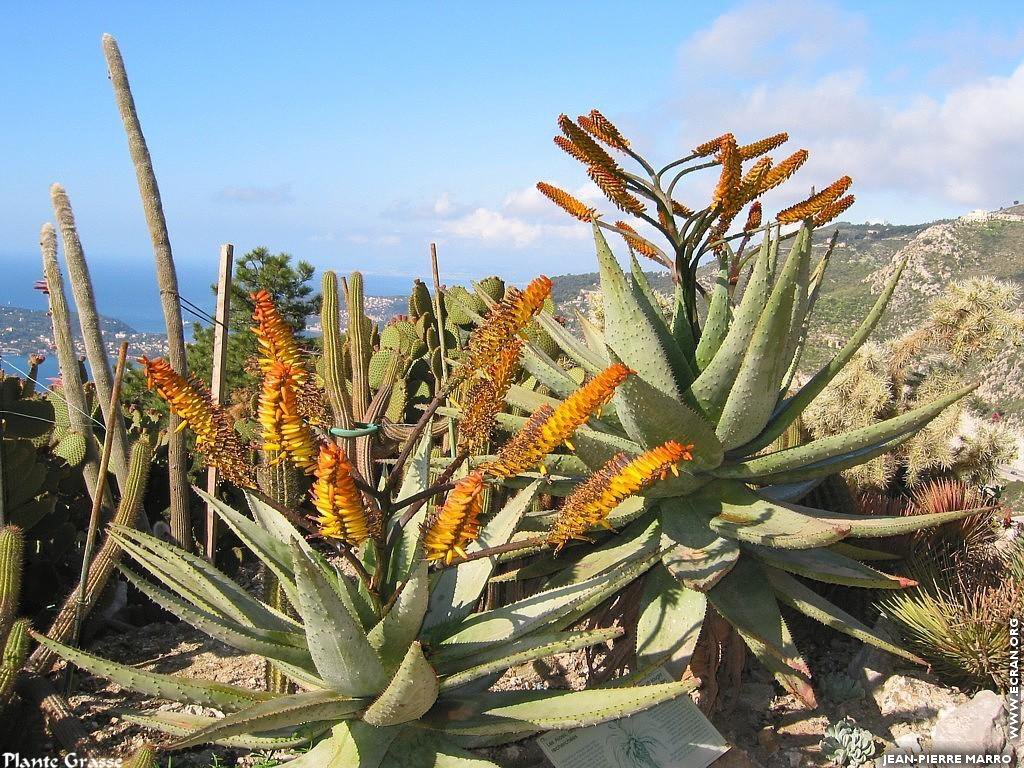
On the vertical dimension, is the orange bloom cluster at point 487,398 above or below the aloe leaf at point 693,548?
above

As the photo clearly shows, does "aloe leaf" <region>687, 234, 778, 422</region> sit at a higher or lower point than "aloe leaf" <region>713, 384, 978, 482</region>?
higher

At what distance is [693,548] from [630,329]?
853mm

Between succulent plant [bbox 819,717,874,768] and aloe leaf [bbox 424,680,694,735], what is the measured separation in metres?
1.12

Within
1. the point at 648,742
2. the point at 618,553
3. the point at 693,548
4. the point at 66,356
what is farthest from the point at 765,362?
the point at 66,356

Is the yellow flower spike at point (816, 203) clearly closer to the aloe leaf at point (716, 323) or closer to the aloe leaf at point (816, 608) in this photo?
the aloe leaf at point (716, 323)

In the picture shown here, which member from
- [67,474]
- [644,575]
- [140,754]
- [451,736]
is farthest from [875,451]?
[67,474]

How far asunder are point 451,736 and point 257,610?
74 cm

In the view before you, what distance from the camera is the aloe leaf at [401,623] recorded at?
189 cm

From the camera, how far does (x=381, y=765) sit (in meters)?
2.00

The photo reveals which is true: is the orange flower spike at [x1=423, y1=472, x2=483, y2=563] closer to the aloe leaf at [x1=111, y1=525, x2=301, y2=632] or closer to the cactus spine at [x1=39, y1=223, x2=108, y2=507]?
the aloe leaf at [x1=111, y1=525, x2=301, y2=632]

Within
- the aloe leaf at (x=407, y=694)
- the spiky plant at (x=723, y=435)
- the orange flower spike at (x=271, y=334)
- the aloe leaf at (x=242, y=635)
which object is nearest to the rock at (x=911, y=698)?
the spiky plant at (x=723, y=435)

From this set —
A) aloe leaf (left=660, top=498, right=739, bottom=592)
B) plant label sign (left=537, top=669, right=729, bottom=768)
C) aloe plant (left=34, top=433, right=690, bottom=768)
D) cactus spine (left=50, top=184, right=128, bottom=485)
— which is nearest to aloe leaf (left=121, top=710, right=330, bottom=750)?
aloe plant (left=34, top=433, right=690, bottom=768)

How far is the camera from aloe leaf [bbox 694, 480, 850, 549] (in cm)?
231

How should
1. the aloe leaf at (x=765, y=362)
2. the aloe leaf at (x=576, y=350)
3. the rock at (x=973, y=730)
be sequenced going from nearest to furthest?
the aloe leaf at (x=765, y=362) → the rock at (x=973, y=730) → the aloe leaf at (x=576, y=350)
